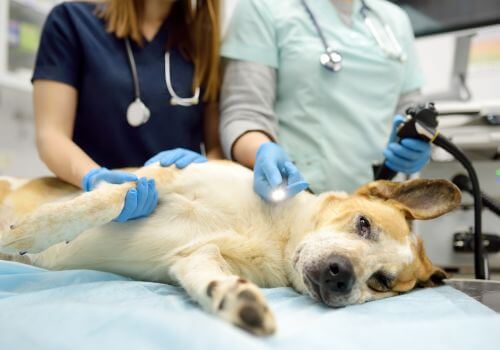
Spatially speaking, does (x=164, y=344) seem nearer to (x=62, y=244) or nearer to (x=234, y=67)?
(x=62, y=244)

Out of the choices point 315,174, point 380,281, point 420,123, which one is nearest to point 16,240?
point 380,281

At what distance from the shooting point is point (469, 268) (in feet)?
6.03

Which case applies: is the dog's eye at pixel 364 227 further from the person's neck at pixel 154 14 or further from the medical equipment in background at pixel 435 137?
the person's neck at pixel 154 14

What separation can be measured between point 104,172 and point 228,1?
7.42 feet

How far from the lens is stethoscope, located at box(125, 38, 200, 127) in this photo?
1.42 metres

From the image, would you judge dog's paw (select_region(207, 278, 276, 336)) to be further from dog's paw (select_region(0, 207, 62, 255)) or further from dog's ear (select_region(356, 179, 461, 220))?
dog's ear (select_region(356, 179, 461, 220))

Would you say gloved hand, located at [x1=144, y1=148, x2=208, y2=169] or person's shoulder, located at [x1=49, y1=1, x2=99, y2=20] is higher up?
person's shoulder, located at [x1=49, y1=1, x2=99, y2=20]

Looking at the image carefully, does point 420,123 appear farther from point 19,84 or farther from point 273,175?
point 19,84

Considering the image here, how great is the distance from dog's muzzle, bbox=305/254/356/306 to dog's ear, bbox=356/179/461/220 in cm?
32

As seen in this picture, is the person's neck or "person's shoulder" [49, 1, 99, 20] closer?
"person's shoulder" [49, 1, 99, 20]

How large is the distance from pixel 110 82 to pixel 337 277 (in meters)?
0.95

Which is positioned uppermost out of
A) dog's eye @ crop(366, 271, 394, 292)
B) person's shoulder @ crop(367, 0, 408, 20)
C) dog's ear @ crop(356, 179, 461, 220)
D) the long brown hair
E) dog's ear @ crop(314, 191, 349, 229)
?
person's shoulder @ crop(367, 0, 408, 20)

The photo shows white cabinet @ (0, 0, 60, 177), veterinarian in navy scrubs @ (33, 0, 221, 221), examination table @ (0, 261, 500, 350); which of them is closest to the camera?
examination table @ (0, 261, 500, 350)

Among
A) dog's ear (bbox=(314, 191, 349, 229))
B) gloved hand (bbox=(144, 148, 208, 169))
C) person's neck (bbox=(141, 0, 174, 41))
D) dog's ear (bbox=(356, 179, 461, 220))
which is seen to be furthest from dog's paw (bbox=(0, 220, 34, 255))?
person's neck (bbox=(141, 0, 174, 41))
